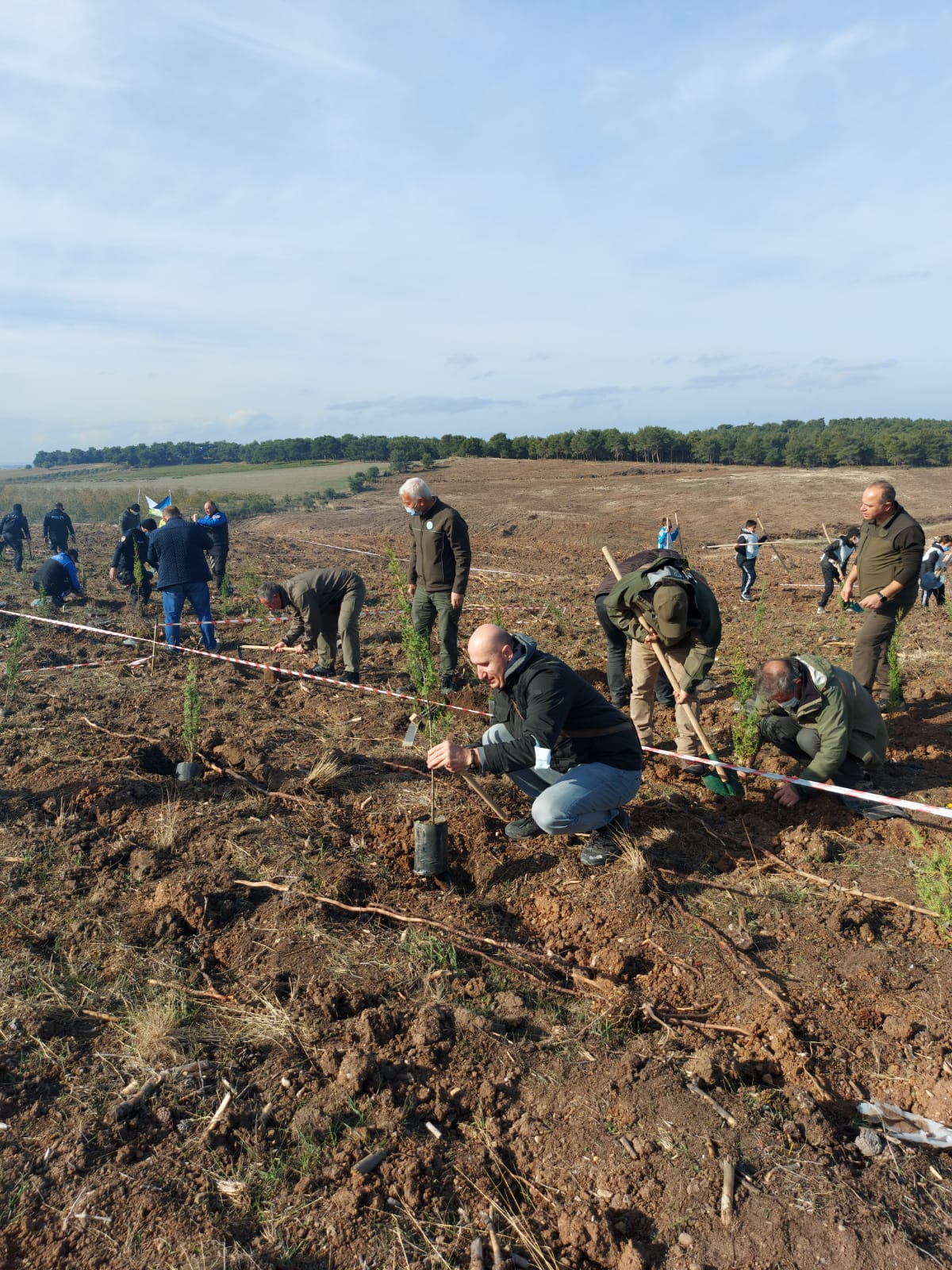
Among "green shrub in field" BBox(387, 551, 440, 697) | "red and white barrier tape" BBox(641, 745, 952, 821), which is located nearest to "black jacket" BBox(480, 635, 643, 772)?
"red and white barrier tape" BBox(641, 745, 952, 821)

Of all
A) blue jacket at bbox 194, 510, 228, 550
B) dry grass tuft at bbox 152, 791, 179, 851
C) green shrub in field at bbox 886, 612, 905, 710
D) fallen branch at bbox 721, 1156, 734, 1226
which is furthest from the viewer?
blue jacket at bbox 194, 510, 228, 550

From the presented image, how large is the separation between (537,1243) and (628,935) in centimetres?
155

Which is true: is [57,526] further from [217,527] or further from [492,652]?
[492,652]

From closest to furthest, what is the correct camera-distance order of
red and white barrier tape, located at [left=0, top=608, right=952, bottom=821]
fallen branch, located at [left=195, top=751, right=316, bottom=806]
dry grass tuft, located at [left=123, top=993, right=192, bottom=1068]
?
dry grass tuft, located at [left=123, top=993, right=192, bottom=1068] < red and white barrier tape, located at [left=0, top=608, right=952, bottom=821] < fallen branch, located at [left=195, top=751, right=316, bottom=806]

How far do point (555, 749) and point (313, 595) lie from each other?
147 inches

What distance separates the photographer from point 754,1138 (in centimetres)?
259

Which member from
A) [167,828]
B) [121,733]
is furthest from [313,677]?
[167,828]

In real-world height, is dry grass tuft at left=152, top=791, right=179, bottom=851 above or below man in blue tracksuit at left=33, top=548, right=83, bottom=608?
below

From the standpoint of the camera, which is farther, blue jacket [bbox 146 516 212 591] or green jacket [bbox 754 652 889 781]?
blue jacket [bbox 146 516 212 591]

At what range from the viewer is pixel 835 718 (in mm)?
4598

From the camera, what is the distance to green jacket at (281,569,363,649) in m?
7.11

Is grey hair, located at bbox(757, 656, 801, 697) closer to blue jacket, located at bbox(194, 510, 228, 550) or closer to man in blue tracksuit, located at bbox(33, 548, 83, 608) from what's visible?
blue jacket, located at bbox(194, 510, 228, 550)

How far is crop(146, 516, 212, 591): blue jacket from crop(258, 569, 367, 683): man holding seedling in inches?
54.7

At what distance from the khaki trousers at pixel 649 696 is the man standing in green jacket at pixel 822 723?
55 centimetres
